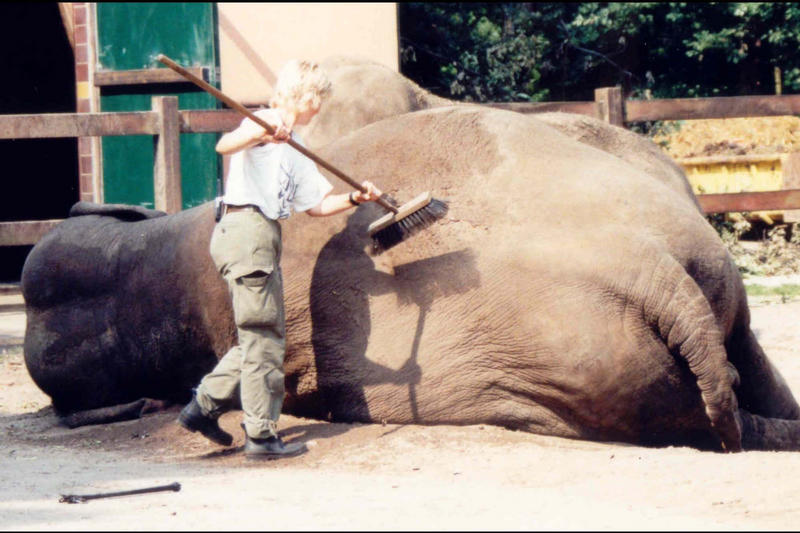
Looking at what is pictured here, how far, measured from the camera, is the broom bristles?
15.9 ft

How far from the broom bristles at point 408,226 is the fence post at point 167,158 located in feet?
14.0

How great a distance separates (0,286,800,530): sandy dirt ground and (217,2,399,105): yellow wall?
266 inches

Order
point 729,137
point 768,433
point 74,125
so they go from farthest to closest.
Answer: point 729,137, point 74,125, point 768,433

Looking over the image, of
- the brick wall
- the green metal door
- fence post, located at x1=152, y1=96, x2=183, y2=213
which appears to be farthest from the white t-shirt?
the brick wall

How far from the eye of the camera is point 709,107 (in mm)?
10211

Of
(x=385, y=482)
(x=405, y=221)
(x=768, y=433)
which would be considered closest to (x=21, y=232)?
(x=405, y=221)

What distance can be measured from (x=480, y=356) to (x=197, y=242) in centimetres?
138

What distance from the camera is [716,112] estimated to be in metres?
10.2

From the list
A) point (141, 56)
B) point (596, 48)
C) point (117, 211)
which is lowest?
point (117, 211)

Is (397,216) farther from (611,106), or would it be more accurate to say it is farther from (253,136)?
(611,106)

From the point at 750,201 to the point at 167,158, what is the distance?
15.5 feet

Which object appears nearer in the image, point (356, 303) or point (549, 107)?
point (356, 303)

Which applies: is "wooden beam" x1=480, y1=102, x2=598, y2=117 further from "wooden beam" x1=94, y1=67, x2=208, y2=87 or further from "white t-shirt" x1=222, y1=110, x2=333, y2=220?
"white t-shirt" x1=222, y1=110, x2=333, y2=220

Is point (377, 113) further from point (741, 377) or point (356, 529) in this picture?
point (356, 529)
